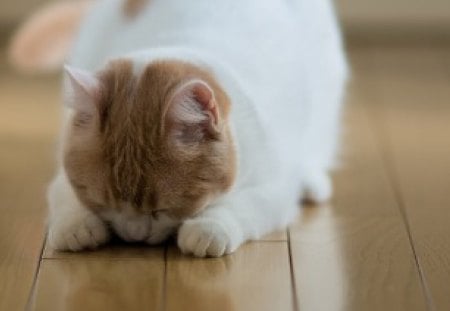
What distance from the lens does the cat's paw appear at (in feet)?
6.11

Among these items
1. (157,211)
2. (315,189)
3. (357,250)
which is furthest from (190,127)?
(315,189)

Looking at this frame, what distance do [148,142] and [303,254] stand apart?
353mm

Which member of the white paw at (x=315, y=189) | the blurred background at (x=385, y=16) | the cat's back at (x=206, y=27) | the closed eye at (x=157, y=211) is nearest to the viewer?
the closed eye at (x=157, y=211)

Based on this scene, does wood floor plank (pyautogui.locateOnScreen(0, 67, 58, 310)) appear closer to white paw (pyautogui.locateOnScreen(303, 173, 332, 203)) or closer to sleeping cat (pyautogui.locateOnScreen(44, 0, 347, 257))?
sleeping cat (pyautogui.locateOnScreen(44, 0, 347, 257))

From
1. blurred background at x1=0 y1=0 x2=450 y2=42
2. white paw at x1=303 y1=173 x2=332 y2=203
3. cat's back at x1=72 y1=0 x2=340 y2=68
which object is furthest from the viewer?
blurred background at x1=0 y1=0 x2=450 y2=42

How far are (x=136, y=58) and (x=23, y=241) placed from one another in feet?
1.32

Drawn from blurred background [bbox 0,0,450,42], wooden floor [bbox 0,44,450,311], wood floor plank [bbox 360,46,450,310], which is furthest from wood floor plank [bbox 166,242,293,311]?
blurred background [bbox 0,0,450,42]

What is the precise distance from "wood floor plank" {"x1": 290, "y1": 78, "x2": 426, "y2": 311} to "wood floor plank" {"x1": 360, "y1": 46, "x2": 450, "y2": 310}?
31 millimetres

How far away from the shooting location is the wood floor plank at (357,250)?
1.68 metres

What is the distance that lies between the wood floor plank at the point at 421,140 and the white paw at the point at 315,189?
6.2 inches

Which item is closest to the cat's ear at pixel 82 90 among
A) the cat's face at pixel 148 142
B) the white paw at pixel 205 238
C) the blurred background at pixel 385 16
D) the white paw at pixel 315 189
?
the cat's face at pixel 148 142

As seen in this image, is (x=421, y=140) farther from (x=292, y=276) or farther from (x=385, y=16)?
(x=385, y=16)

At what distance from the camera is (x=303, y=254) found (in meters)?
1.89

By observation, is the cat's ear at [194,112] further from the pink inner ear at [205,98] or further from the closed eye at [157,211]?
the closed eye at [157,211]
